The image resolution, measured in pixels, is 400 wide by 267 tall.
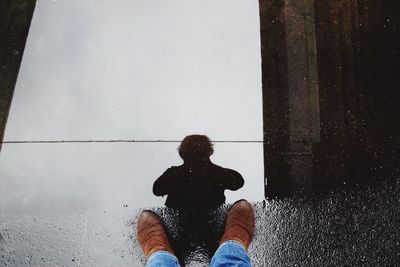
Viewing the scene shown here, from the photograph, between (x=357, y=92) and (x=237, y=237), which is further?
(x=357, y=92)

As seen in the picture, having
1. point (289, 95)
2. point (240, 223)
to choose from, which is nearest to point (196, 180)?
point (240, 223)

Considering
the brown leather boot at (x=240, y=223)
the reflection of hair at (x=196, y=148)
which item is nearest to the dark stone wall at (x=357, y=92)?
the brown leather boot at (x=240, y=223)

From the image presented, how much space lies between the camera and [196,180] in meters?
2.72

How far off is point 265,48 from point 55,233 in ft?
6.88

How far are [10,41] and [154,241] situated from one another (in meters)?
1.89

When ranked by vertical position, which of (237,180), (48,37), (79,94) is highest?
(48,37)

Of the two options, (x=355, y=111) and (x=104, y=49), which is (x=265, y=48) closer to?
(x=355, y=111)

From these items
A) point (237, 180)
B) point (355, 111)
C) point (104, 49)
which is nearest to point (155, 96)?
point (104, 49)

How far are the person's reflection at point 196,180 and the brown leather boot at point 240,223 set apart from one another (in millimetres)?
122

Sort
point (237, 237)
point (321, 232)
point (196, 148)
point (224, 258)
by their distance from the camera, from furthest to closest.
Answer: point (196, 148), point (321, 232), point (237, 237), point (224, 258)

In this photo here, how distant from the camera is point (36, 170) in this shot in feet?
8.98

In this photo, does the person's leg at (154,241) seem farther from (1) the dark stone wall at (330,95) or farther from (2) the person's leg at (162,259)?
(1) the dark stone wall at (330,95)

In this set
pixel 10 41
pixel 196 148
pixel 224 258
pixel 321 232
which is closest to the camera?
pixel 224 258

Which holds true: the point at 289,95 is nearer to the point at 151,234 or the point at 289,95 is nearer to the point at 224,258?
the point at 224,258
